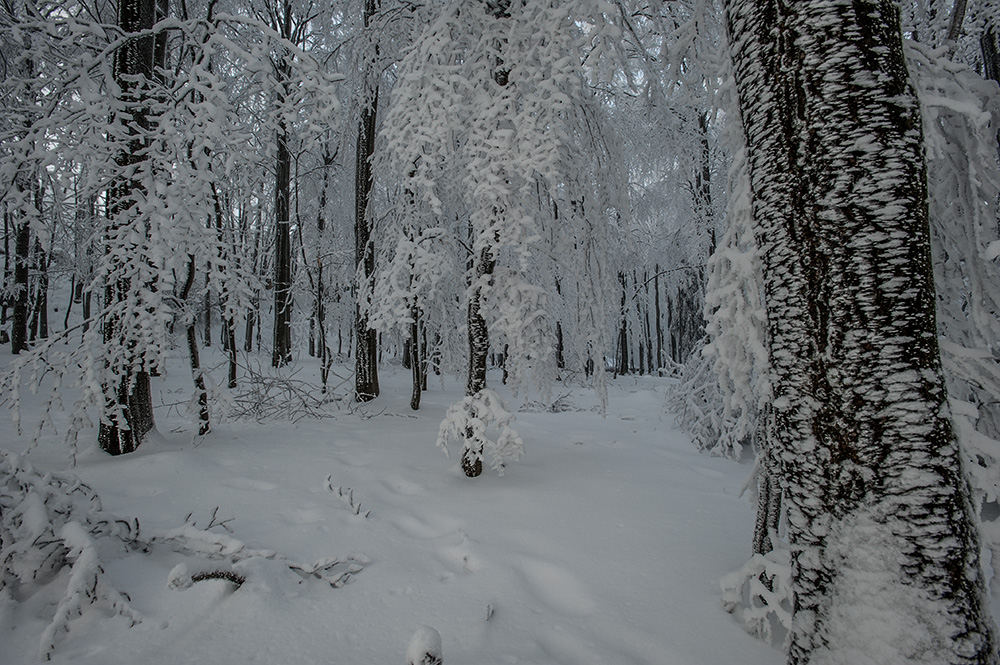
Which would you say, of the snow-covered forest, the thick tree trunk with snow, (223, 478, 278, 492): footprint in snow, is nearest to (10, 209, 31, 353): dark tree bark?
the snow-covered forest

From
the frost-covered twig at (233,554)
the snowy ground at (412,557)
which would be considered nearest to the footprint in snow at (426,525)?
the snowy ground at (412,557)

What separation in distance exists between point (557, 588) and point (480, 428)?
1510 mm

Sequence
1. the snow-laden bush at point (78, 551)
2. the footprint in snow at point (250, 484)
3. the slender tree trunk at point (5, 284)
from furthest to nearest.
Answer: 1. the slender tree trunk at point (5, 284)
2. the footprint in snow at point (250, 484)
3. the snow-laden bush at point (78, 551)

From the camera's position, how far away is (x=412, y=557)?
8.12 ft

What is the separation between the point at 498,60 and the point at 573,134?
3.02 feet

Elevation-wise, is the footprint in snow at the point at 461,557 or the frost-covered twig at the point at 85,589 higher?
the frost-covered twig at the point at 85,589

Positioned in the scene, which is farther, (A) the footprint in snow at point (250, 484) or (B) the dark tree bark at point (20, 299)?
(B) the dark tree bark at point (20, 299)

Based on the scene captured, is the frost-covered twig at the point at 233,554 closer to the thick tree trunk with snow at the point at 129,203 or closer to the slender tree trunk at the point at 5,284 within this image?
the thick tree trunk with snow at the point at 129,203

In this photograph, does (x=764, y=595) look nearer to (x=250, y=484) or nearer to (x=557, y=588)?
(x=557, y=588)

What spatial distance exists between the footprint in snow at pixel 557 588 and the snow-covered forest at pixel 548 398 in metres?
0.02

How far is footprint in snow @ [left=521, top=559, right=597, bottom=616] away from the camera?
217 centimetres

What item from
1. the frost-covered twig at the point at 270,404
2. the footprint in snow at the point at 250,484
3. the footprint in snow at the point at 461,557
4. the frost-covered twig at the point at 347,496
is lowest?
the footprint in snow at the point at 461,557

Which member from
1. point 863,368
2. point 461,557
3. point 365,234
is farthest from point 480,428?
point 365,234

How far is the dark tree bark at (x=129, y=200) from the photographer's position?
3525 mm
